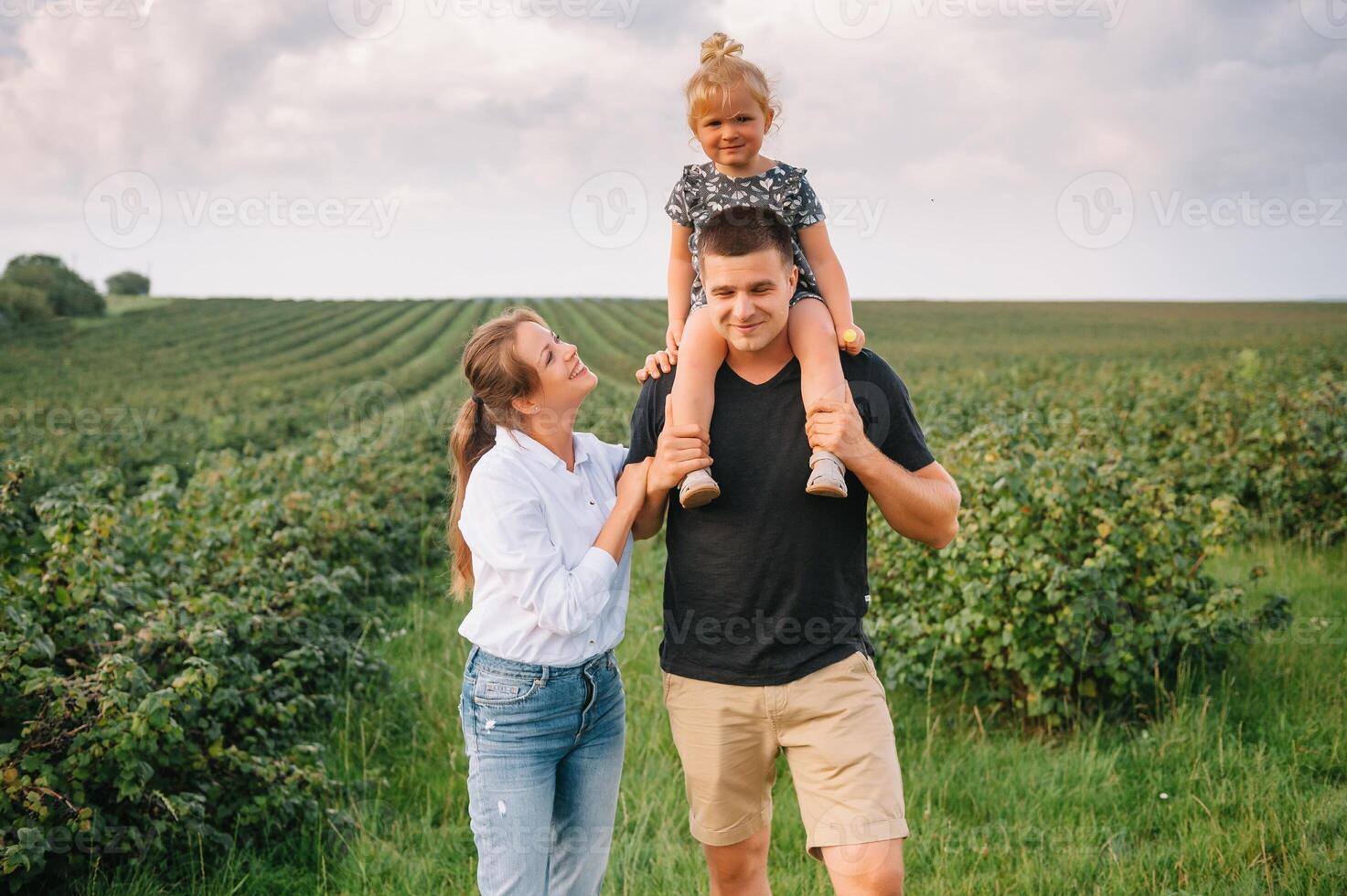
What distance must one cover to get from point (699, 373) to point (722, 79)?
1089 mm

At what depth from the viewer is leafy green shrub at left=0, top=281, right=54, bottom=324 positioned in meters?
45.7

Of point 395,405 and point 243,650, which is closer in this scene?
point 243,650

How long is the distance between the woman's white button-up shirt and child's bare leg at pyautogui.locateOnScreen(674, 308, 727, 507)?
0.30m

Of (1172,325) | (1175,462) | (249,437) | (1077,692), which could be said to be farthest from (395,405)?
(1172,325)

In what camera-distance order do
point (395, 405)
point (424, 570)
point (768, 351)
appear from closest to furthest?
point (768, 351) < point (424, 570) < point (395, 405)

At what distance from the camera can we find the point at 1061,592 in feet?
13.4

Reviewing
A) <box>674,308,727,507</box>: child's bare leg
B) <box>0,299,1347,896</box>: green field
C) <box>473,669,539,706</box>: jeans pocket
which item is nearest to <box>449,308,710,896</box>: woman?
A: <box>473,669,539,706</box>: jeans pocket

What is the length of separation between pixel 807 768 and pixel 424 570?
17.4ft

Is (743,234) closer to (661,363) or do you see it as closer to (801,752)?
(661,363)

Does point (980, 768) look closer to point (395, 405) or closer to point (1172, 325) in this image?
point (395, 405)

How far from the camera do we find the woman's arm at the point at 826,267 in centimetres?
288

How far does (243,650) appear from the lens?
414cm
